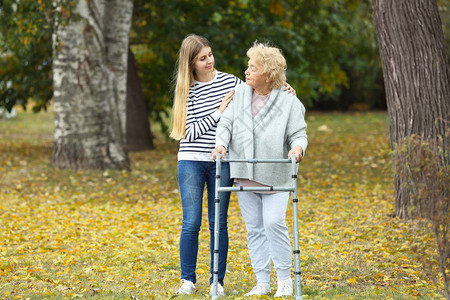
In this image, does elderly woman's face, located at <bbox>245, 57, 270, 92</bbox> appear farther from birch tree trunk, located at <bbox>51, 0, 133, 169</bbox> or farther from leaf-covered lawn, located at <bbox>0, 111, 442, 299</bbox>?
birch tree trunk, located at <bbox>51, 0, 133, 169</bbox>

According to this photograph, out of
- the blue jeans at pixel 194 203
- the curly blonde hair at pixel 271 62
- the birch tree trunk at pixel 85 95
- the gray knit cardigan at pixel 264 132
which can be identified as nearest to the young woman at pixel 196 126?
the blue jeans at pixel 194 203

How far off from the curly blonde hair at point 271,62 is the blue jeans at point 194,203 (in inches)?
27.6

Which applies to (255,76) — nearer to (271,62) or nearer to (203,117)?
(271,62)

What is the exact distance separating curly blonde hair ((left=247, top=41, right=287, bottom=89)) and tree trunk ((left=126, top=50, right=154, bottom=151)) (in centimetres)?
1276

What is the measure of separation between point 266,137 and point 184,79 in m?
0.76

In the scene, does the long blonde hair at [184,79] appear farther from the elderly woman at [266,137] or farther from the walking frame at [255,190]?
the walking frame at [255,190]

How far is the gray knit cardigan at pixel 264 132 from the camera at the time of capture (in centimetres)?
491

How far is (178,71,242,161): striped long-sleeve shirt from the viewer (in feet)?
16.8

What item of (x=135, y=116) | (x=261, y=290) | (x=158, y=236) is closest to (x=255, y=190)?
(x=261, y=290)

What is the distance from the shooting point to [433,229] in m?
4.38

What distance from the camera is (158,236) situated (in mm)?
8156

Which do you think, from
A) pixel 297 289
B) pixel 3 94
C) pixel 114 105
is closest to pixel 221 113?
pixel 297 289

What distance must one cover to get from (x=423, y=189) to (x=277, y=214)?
42.3 inches

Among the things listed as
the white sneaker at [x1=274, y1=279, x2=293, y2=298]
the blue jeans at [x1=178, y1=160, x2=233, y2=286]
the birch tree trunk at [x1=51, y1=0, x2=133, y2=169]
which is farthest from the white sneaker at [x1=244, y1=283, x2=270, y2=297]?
the birch tree trunk at [x1=51, y1=0, x2=133, y2=169]
